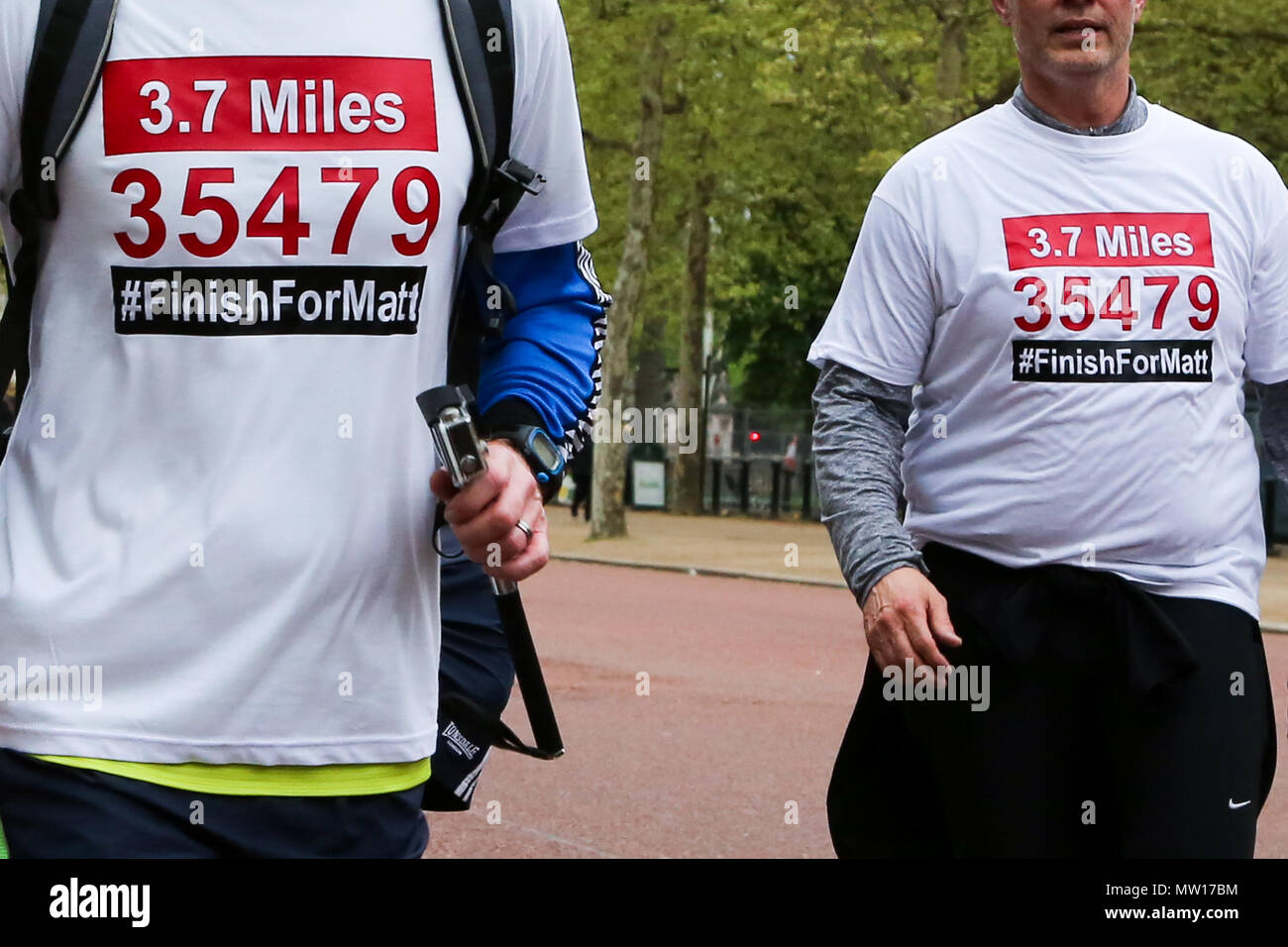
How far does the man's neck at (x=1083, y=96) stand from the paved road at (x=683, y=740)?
3.89 m

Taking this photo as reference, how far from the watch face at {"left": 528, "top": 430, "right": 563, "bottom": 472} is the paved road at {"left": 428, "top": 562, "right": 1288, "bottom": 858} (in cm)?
469

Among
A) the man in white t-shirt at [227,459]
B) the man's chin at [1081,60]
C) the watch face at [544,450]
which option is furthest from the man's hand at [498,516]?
the man's chin at [1081,60]

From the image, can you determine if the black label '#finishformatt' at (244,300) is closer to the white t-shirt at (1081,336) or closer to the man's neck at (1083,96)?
the white t-shirt at (1081,336)

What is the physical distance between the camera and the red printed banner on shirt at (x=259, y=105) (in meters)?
2.25

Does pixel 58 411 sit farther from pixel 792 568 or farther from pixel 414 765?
pixel 792 568

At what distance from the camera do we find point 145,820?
7.20 feet

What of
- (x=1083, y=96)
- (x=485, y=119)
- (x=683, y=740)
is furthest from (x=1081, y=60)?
(x=683, y=740)

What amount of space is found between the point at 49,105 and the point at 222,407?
1.14 feet

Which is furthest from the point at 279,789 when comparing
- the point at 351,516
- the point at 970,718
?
the point at 970,718

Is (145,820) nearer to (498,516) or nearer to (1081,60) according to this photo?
(498,516)

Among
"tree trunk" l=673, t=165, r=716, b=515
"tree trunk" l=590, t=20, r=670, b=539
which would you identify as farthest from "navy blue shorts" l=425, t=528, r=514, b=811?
"tree trunk" l=673, t=165, r=716, b=515

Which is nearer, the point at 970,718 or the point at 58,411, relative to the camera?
the point at 58,411

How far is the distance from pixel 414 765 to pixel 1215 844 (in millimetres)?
1415

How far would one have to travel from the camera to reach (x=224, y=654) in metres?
2.22
